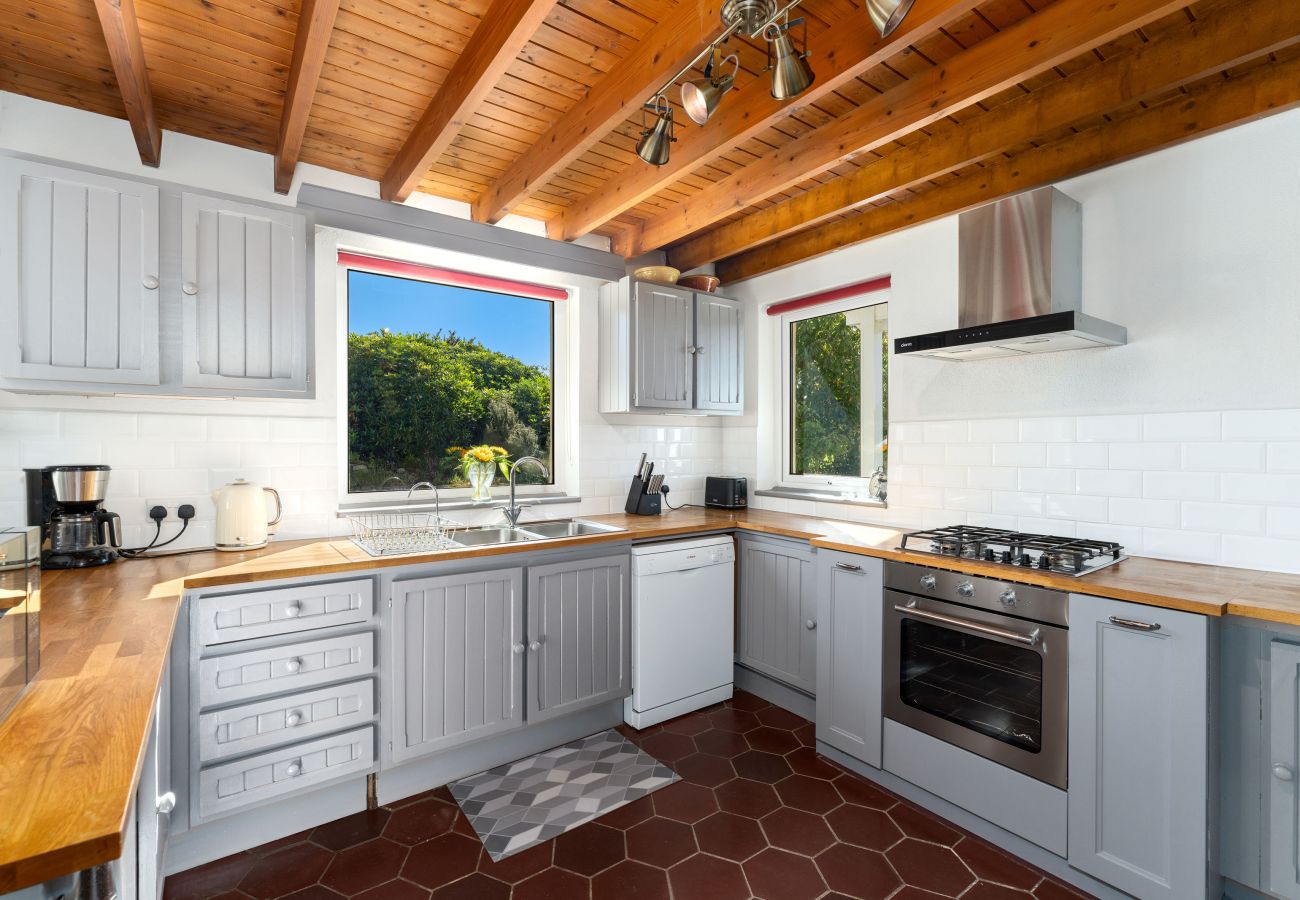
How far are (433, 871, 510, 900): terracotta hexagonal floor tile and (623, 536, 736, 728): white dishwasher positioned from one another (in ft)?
3.57

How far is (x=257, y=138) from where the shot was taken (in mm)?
2512

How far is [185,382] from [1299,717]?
3.59 metres

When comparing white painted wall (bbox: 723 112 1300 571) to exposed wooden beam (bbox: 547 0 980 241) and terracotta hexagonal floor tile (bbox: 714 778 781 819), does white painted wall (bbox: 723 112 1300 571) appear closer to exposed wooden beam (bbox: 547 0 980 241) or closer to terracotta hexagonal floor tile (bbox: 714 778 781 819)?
exposed wooden beam (bbox: 547 0 980 241)

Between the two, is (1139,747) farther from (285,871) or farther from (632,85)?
(285,871)

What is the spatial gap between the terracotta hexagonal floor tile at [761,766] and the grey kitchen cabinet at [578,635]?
0.61 m

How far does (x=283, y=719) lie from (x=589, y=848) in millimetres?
1138

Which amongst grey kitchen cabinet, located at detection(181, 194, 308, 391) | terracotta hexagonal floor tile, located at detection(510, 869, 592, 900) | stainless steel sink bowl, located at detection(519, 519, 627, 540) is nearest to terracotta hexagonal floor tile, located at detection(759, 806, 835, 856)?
terracotta hexagonal floor tile, located at detection(510, 869, 592, 900)

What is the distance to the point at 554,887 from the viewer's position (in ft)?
6.29

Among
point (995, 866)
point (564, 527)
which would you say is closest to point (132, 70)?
point (564, 527)

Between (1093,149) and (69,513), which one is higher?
(1093,149)

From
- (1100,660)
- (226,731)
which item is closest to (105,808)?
(226,731)

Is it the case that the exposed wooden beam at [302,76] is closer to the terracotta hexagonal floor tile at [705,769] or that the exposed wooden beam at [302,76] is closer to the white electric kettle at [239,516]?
the white electric kettle at [239,516]

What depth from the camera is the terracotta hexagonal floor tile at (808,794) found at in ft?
7.73

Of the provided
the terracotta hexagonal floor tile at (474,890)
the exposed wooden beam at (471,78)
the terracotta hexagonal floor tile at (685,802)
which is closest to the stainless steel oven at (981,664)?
the terracotta hexagonal floor tile at (685,802)
